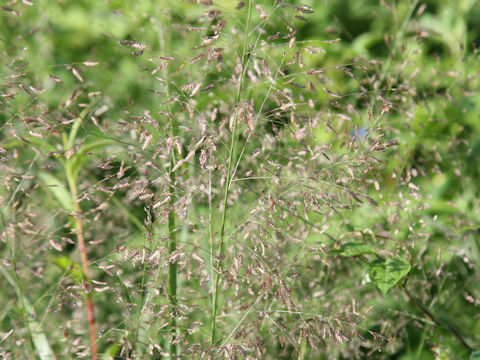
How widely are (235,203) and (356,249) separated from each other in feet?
1.51

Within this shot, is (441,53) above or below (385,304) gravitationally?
above

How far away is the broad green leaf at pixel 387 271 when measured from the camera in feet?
4.58

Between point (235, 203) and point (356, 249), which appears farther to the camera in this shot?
point (235, 203)

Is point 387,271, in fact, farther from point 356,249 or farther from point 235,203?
point 235,203

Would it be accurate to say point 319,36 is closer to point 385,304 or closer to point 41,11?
point 41,11

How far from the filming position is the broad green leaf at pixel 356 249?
4.72 ft

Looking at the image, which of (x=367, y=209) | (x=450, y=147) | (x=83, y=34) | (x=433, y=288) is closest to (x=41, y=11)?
(x=83, y=34)

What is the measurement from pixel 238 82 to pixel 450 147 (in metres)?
1.40

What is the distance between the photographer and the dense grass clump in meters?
1.32

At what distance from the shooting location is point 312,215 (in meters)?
1.84

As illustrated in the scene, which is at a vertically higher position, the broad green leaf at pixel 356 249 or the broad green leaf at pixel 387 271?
the broad green leaf at pixel 356 249

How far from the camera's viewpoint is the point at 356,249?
4.79ft

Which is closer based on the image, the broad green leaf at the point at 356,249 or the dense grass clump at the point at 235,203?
the dense grass clump at the point at 235,203

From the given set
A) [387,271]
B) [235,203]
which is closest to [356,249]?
[387,271]
